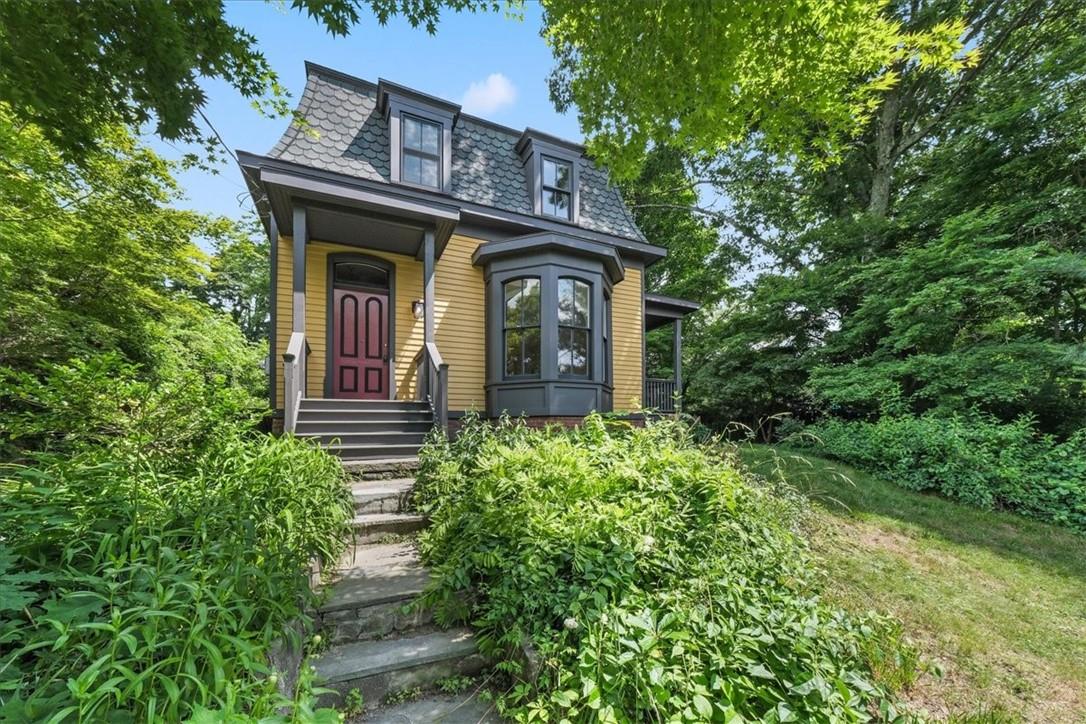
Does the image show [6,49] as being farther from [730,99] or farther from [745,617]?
[730,99]

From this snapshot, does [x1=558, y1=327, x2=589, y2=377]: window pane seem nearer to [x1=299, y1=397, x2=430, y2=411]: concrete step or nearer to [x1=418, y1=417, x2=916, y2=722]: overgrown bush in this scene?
[x1=299, y1=397, x2=430, y2=411]: concrete step

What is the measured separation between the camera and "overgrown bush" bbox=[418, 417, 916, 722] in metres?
1.61

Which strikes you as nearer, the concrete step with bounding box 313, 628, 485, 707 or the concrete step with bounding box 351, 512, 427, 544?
the concrete step with bounding box 313, 628, 485, 707

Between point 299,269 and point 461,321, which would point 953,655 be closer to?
point 461,321

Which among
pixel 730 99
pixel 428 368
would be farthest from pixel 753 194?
pixel 428 368

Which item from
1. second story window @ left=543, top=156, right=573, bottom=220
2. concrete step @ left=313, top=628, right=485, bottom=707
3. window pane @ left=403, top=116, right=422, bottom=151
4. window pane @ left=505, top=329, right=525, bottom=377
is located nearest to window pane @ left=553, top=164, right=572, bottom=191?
second story window @ left=543, top=156, right=573, bottom=220

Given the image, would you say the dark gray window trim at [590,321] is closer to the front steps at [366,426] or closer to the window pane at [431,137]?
the front steps at [366,426]

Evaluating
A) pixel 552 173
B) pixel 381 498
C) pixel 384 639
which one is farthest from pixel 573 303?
pixel 384 639

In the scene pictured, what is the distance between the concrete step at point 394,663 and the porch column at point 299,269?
425cm

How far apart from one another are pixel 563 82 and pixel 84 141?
1372 cm

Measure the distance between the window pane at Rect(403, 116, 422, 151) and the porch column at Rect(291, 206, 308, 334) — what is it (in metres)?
2.56

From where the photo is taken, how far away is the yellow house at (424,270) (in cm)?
580

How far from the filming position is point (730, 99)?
4.11m

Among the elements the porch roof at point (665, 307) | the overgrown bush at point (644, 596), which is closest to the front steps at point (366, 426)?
the overgrown bush at point (644, 596)
